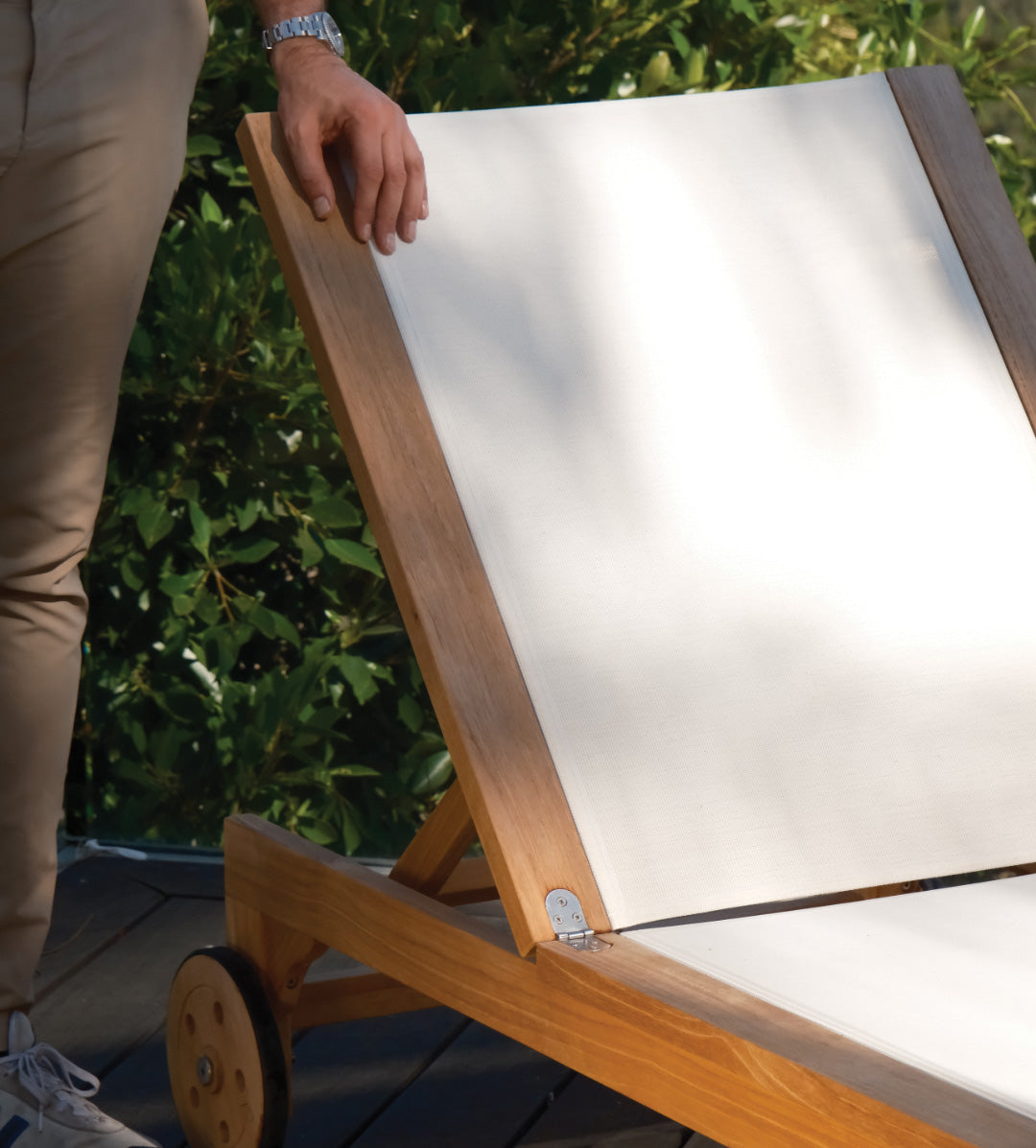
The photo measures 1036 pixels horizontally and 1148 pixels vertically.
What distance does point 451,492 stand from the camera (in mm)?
1330

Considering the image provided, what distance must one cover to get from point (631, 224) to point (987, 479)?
1.47 ft

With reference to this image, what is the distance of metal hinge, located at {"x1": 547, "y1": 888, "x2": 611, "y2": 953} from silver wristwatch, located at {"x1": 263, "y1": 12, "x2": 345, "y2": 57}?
88cm

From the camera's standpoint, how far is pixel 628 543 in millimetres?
1358

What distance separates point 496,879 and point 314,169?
2.35ft

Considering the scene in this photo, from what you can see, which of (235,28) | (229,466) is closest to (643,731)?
(229,466)

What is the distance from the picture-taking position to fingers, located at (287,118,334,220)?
1.45 metres

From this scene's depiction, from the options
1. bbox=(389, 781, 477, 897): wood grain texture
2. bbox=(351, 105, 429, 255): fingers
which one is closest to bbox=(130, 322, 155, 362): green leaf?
bbox=(351, 105, 429, 255): fingers

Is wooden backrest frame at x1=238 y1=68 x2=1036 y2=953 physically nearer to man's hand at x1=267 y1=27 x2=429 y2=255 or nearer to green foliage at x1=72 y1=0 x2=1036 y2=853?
man's hand at x1=267 y1=27 x2=429 y2=255

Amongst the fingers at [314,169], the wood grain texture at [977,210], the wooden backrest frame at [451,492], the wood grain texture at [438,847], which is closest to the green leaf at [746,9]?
the wood grain texture at [977,210]

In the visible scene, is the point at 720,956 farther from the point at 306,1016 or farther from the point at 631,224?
the point at 631,224

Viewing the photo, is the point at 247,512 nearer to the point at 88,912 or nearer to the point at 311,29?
the point at 88,912

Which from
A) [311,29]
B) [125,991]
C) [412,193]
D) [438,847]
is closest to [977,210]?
[412,193]

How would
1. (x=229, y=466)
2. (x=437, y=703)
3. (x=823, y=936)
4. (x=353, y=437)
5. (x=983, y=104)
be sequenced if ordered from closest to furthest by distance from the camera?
(x=823, y=936), (x=437, y=703), (x=353, y=437), (x=229, y=466), (x=983, y=104)

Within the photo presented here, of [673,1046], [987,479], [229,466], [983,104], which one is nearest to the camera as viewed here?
[673,1046]
